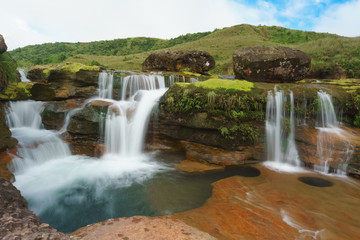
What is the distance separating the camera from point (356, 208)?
15.9ft

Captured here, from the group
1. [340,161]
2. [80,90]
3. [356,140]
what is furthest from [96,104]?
[356,140]

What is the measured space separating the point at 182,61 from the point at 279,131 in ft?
32.8

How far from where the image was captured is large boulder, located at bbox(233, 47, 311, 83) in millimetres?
11133

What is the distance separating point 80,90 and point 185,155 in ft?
22.6

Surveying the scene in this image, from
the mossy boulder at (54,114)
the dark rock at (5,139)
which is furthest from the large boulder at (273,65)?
Answer: the dark rock at (5,139)

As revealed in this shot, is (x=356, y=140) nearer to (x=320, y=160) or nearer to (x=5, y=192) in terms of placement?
(x=320, y=160)

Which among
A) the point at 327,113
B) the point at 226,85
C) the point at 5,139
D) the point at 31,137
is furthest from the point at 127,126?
the point at 327,113

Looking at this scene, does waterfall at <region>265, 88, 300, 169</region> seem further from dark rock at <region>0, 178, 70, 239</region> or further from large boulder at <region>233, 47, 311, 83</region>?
dark rock at <region>0, 178, 70, 239</region>

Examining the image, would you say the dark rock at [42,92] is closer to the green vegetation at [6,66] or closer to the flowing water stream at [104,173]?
the flowing water stream at [104,173]

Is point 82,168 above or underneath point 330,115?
underneath

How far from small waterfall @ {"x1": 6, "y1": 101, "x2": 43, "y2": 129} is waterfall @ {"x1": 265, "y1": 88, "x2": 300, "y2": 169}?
10.8 meters

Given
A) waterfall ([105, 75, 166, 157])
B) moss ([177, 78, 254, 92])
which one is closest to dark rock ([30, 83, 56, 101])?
waterfall ([105, 75, 166, 157])

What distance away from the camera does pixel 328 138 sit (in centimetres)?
754

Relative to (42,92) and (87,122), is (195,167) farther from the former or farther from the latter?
(42,92)
